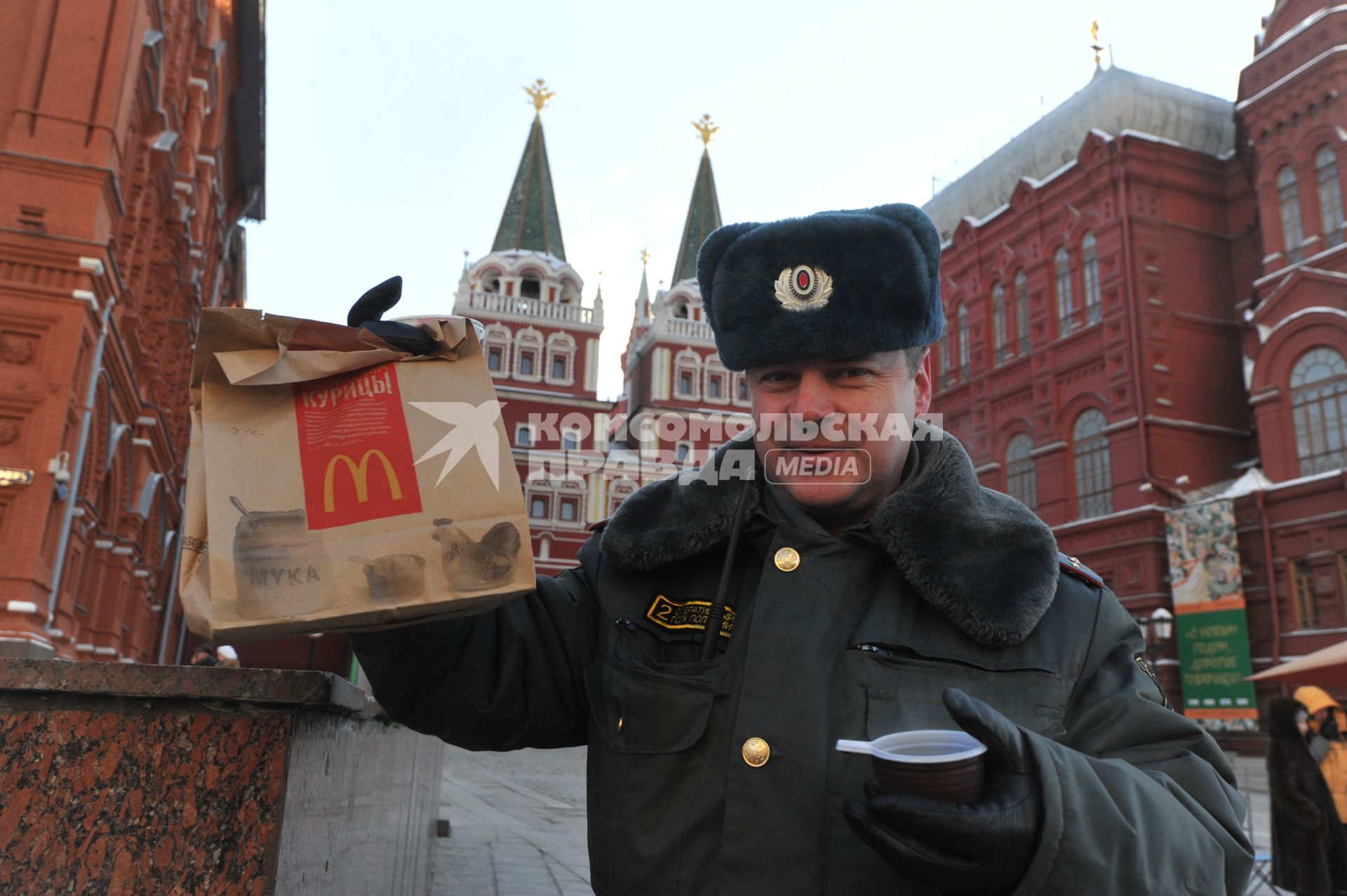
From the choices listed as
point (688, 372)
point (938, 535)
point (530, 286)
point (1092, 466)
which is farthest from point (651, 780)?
point (688, 372)

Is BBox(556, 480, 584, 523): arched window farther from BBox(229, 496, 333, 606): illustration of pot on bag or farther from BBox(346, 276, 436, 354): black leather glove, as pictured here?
BBox(229, 496, 333, 606): illustration of pot on bag

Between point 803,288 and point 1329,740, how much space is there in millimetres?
5980

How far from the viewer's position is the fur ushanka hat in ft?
5.85

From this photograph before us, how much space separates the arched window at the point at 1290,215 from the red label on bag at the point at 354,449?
23.2 meters

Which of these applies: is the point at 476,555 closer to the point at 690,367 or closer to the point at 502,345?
the point at 502,345

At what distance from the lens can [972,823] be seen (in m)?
1.20

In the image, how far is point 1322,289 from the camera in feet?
64.0

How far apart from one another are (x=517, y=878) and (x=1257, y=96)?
2257cm

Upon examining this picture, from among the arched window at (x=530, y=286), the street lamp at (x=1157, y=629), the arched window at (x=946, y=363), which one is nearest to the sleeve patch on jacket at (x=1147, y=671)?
the street lamp at (x=1157, y=629)

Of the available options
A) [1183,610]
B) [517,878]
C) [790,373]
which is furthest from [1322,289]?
[790,373]

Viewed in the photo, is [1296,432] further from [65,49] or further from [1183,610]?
[65,49]

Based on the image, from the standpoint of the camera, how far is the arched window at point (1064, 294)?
972 inches

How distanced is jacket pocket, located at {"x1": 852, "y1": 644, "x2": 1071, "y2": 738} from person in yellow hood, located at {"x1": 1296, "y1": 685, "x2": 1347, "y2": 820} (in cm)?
561

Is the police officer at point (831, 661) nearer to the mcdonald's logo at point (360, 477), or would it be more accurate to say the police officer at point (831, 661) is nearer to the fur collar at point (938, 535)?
the fur collar at point (938, 535)
